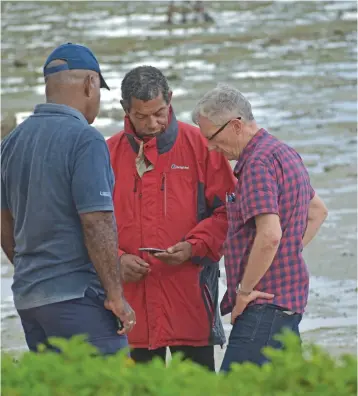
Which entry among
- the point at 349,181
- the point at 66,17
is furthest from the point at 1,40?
the point at 349,181

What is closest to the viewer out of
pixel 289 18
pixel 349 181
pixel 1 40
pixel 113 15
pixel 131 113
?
pixel 131 113

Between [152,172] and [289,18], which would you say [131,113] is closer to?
[152,172]

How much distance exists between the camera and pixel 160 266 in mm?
5453

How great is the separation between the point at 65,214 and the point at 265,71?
59.1 feet

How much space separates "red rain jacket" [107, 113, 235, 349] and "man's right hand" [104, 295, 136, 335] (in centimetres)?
61

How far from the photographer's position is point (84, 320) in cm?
480

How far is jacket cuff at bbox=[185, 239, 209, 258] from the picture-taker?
5355 mm

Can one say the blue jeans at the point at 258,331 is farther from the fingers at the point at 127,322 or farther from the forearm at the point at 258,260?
the fingers at the point at 127,322

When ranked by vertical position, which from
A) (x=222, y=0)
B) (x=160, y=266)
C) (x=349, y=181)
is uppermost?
(x=160, y=266)

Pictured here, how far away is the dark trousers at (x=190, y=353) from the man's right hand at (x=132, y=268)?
40cm

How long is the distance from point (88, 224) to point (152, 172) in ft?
2.80

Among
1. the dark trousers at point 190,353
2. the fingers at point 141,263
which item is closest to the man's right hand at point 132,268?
the fingers at point 141,263

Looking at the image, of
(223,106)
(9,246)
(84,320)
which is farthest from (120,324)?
(223,106)

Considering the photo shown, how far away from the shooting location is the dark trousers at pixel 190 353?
18.2ft
